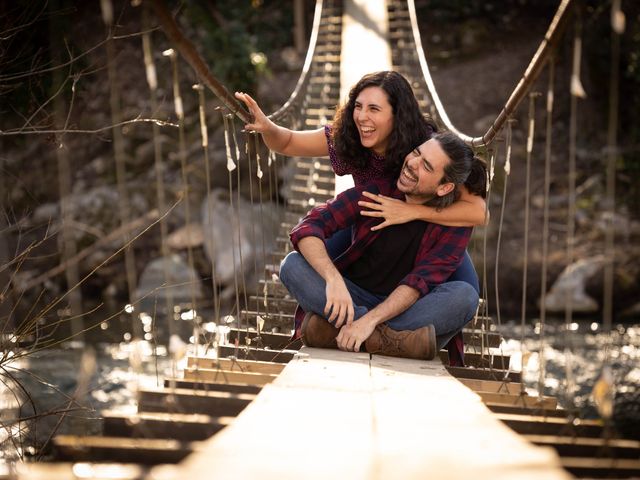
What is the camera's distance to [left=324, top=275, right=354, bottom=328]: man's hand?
2268mm

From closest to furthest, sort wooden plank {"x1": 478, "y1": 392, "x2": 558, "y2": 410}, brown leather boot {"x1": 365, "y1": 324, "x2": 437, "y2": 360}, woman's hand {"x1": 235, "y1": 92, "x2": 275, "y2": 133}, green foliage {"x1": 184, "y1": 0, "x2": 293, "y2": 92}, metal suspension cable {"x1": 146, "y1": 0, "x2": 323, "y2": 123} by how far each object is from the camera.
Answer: metal suspension cable {"x1": 146, "y1": 0, "x2": 323, "y2": 123} → wooden plank {"x1": 478, "y1": 392, "x2": 558, "y2": 410} → brown leather boot {"x1": 365, "y1": 324, "x2": 437, "y2": 360} → woman's hand {"x1": 235, "y1": 92, "x2": 275, "y2": 133} → green foliage {"x1": 184, "y1": 0, "x2": 293, "y2": 92}

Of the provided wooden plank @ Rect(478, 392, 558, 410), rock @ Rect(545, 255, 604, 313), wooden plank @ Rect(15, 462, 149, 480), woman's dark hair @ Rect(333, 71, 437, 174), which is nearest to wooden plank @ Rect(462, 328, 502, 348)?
woman's dark hair @ Rect(333, 71, 437, 174)

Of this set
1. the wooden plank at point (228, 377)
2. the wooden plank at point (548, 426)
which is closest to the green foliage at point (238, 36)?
the wooden plank at point (228, 377)

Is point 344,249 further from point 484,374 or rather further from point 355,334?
point 484,374

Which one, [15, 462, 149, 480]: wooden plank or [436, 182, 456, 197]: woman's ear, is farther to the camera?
[436, 182, 456, 197]: woman's ear

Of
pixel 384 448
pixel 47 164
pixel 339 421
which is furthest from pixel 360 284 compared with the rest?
pixel 47 164

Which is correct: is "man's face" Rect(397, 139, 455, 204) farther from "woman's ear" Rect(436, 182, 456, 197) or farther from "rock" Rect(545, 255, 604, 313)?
"rock" Rect(545, 255, 604, 313)

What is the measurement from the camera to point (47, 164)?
9.43m

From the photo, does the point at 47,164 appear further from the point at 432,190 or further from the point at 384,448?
the point at 384,448

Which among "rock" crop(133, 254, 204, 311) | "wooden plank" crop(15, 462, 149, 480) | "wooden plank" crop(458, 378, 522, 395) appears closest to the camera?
"wooden plank" crop(15, 462, 149, 480)

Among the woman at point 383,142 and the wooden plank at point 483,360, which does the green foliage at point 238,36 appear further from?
the wooden plank at point 483,360

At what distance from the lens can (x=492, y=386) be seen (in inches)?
84.7

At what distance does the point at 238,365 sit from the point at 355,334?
0.30 metres

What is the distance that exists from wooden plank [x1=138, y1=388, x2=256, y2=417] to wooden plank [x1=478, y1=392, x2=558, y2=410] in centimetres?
58
